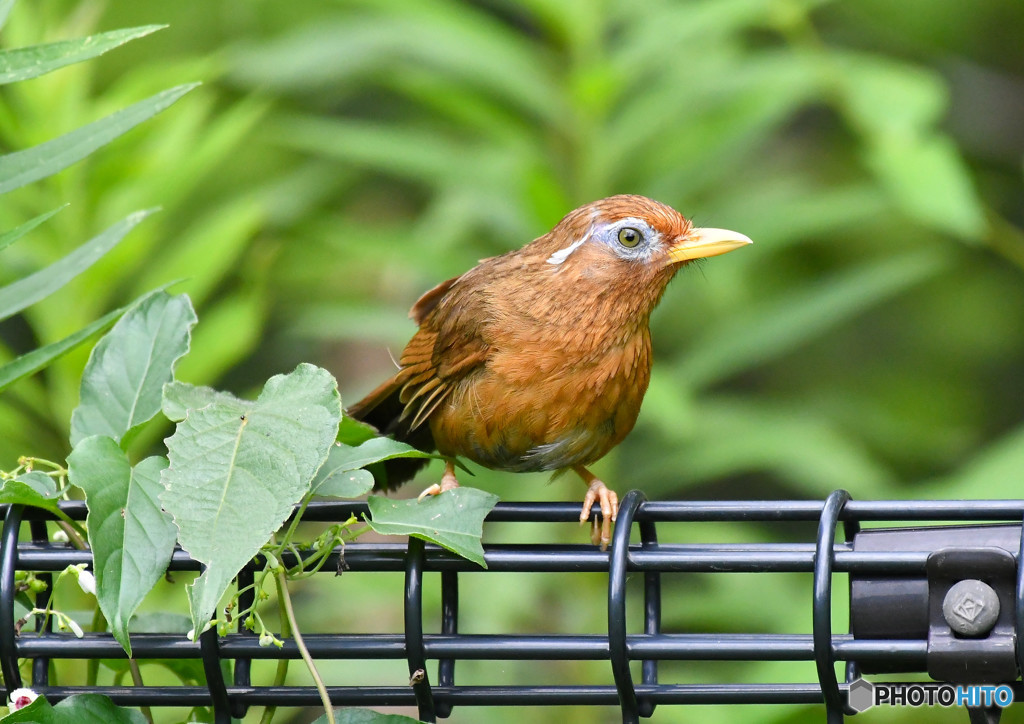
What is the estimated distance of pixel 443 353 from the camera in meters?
2.93

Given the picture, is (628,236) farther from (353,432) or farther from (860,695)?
(860,695)

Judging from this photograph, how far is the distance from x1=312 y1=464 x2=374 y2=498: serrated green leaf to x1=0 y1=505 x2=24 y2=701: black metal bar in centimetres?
40

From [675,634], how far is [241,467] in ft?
1.93

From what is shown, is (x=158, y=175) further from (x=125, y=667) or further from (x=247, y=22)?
(x=247, y=22)

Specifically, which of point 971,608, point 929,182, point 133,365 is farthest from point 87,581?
point 929,182

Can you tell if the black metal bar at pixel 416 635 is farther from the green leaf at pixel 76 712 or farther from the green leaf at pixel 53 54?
the green leaf at pixel 53 54

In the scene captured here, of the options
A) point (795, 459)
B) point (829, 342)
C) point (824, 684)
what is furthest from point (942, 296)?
point (824, 684)

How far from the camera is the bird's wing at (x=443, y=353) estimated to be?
113 inches

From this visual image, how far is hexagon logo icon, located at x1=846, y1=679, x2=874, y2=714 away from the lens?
5.01 ft

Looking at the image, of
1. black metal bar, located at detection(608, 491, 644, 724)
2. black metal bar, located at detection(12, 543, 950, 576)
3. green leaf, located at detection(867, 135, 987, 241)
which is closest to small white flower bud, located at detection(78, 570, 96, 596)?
black metal bar, located at detection(12, 543, 950, 576)

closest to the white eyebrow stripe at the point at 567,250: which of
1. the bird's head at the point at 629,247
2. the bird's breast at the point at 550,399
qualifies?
the bird's head at the point at 629,247

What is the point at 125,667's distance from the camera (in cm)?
187

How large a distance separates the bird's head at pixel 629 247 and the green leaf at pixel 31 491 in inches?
57.5

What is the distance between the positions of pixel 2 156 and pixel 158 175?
1.64 meters
